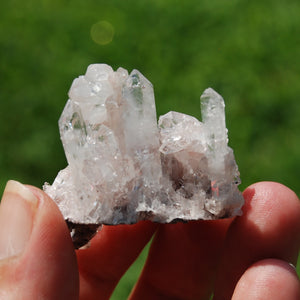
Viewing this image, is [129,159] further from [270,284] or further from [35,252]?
[270,284]

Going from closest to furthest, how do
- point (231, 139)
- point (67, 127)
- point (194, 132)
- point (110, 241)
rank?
1. point (67, 127)
2. point (194, 132)
3. point (110, 241)
4. point (231, 139)

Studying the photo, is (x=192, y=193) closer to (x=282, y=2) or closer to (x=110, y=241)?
(x=110, y=241)

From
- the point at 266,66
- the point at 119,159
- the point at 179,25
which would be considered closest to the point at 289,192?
the point at 119,159

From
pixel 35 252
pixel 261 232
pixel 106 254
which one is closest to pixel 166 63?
pixel 106 254

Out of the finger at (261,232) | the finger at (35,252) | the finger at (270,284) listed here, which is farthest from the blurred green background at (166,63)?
the finger at (35,252)

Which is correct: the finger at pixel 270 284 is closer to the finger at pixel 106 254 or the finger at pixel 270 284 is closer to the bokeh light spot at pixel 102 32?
the finger at pixel 106 254

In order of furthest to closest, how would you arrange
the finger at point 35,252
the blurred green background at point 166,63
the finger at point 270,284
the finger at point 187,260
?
the blurred green background at point 166,63
the finger at point 187,260
the finger at point 270,284
the finger at point 35,252

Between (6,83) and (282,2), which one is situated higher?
(282,2)
